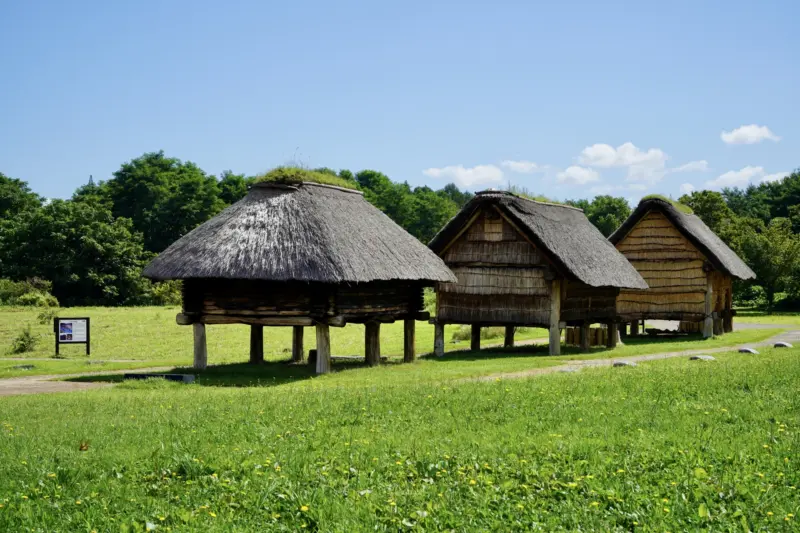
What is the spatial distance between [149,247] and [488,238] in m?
52.0

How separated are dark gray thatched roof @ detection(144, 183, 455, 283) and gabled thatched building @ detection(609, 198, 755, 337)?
15005mm

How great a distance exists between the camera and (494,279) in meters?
27.6

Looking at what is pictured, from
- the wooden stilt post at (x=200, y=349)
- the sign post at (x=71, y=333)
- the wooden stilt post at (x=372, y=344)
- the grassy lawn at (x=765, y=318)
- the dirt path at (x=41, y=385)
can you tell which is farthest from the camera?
the grassy lawn at (x=765, y=318)

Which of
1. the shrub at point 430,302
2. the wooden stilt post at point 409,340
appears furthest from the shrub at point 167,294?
the wooden stilt post at point 409,340

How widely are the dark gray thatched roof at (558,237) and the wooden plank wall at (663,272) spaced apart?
5.52 metres

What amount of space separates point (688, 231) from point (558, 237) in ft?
32.4

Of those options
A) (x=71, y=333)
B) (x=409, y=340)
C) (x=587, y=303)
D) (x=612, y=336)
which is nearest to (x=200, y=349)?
(x=409, y=340)

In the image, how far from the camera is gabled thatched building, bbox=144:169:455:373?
65.8 feet

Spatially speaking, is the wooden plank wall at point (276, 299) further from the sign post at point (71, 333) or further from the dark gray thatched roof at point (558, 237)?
the sign post at point (71, 333)

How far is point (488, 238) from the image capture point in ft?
91.0

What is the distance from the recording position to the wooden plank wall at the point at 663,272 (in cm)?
3559

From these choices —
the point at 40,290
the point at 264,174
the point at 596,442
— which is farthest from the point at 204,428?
the point at 40,290

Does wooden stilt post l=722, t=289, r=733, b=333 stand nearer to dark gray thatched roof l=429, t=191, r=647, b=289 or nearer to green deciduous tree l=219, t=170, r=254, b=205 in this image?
dark gray thatched roof l=429, t=191, r=647, b=289

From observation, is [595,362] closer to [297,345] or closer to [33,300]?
[297,345]
